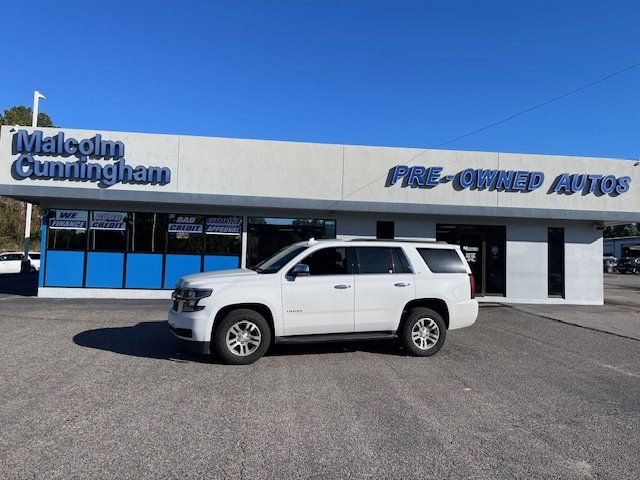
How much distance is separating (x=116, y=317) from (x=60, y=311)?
1859 mm

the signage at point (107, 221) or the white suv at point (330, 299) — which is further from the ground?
the signage at point (107, 221)

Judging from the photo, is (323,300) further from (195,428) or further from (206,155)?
(206,155)

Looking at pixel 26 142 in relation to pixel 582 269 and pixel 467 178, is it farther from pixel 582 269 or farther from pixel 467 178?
pixel 582 269

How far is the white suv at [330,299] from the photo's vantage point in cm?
705

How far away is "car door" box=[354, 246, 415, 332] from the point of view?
302 inches

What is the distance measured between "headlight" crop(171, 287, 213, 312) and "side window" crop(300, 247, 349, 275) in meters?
1.63

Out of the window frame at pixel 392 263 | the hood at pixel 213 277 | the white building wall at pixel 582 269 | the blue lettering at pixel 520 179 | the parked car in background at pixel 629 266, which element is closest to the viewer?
the hood at pixel 213 277

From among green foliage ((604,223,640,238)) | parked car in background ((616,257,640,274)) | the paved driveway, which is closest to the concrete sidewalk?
the paved driveway

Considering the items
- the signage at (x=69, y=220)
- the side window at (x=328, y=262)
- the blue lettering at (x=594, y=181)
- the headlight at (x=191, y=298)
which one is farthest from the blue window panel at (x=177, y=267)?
the blue lettering at (x=594, y=181)

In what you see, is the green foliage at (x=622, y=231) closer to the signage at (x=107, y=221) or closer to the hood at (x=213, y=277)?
the signage at (x=107, y=221)

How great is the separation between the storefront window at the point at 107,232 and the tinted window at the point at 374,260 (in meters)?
10.1

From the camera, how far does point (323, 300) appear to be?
24.4 ft

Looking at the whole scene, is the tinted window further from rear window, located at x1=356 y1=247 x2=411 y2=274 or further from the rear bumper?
the rear bumper

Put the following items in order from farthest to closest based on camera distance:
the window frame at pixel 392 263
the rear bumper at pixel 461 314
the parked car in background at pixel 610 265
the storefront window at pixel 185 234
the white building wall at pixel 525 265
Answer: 1. the parked car in background at pixel 610 265
2. the white building wall at pixel 525 265
3. the storefront window at pixel 185 234
4. the rear bumper at pixel 461 314
5. the window frame at pixel 392 263
